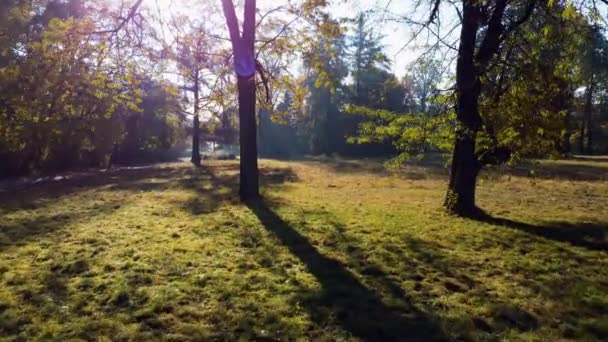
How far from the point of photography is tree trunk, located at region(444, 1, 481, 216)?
26.4ft

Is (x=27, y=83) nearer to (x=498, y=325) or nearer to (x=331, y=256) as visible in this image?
(x=331, y=256)

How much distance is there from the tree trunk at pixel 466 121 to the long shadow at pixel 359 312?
12.8 ft

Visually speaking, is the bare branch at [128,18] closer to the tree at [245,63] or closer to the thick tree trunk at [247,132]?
the tree at [245,63]

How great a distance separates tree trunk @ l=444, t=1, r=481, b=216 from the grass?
2.14 feet

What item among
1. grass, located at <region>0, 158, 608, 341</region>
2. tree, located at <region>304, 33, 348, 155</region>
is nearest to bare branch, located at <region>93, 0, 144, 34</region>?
grass, located at <region>0, 158, 608, 341</region>

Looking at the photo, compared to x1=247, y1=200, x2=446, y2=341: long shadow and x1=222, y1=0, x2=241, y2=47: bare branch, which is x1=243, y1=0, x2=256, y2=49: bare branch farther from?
x1=247, y1=200, x2=446, y2=341: long shadow

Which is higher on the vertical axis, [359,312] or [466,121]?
[466,121]

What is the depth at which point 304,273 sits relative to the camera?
5242 millimetres

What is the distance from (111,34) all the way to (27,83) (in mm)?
2060

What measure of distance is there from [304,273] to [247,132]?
5.68 metres

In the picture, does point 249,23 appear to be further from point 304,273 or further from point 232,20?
point 304,273

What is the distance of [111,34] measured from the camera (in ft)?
26.9

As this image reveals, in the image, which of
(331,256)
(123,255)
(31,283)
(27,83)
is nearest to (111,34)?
(27,83)

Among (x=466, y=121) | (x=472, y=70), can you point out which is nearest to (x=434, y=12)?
(x=472, y=70)
